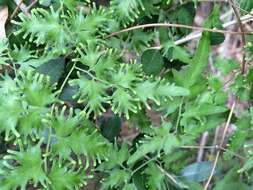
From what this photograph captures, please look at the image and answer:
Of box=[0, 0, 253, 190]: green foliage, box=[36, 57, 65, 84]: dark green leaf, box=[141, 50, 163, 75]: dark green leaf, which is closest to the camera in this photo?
box=[0, 0, 253, 190]: green foliage

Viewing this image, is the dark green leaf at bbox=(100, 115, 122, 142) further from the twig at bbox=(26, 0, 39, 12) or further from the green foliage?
the twig at bbox=(26, 0, 39, 12)

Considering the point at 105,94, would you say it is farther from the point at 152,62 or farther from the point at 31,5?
the point at 31,5

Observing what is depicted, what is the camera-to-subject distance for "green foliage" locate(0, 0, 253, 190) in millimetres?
952

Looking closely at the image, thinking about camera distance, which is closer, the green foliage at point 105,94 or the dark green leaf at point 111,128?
the green foliage at point 105,94

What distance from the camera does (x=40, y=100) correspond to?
944 millimetres

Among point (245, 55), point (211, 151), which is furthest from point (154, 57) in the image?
point (211, 151)

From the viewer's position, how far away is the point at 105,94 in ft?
3.30

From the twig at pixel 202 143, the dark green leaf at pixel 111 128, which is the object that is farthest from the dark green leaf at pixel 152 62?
the twig at pixel 202 143

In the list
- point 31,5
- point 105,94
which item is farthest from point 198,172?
point 31,5

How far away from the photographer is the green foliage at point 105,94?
0.95 metres

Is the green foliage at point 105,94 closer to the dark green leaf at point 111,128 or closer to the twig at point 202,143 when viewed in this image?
the dark green leaf at point 111,128

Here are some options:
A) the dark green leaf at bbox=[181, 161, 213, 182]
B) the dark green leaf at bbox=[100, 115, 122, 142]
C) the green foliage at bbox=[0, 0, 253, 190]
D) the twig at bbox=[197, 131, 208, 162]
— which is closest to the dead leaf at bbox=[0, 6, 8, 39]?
the green foliage at bbox=[0, 0, 253, 190]

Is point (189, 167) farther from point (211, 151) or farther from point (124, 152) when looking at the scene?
point (211, 151)

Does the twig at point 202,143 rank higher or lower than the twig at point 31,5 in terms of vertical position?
lower
